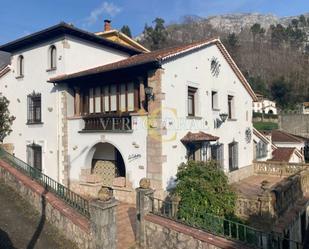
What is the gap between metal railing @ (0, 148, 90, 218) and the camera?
10.6 metres

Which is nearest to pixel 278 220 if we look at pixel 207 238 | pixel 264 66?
pixel 207 238

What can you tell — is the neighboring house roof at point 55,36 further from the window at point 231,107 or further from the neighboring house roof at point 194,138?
the neighboring house roof at point 194,138

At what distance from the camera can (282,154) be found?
2703cm

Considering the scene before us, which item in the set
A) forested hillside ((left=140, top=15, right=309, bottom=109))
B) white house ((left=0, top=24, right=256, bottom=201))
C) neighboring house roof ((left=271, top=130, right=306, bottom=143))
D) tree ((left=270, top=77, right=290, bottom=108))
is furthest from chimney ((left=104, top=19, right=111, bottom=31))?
tree ((left=270, top=77, right=290, bottom=108))

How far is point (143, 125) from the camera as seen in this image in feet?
44.2

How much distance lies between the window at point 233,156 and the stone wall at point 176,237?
10615 mm

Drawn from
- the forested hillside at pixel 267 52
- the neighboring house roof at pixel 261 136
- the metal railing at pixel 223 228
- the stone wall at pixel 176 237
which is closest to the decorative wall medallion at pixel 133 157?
the metal railing at pixel 223 228

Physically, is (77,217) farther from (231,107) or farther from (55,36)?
(231,107)

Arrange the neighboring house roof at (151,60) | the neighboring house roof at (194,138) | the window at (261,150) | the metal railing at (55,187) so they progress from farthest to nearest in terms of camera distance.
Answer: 1. the window at (261,150)
2. the neighboring house roof at (194,138)
3. the neighboring house roof at (151,60)
4. the metal railing at (55,187)

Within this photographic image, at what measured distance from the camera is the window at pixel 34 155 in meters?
18.5

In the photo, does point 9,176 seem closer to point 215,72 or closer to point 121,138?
point 121,138

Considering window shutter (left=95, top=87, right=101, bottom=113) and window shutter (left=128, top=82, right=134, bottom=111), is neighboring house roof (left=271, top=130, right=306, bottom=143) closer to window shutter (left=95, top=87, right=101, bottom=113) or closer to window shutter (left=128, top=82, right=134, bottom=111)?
window shutter (left=128, top=82, right=134, bottom=111)

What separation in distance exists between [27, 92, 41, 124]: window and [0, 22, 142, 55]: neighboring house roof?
3242 mm

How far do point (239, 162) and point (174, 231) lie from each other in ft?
40.5
